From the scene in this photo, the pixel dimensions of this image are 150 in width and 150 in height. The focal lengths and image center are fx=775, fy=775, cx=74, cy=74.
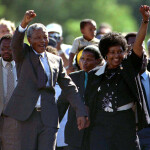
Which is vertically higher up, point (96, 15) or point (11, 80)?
point (96, 15)

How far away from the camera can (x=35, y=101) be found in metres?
9.88

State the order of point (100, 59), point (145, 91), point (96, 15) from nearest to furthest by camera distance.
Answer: point (145, 91) → point (100, 59) → point (96, 15)

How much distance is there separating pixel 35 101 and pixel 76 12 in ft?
153

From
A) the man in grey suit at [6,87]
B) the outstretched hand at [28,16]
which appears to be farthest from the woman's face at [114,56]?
the man in grey suit at [6,87]

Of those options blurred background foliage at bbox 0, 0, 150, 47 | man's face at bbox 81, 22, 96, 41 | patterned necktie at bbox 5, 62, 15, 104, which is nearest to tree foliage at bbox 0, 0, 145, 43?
blurred background foliage at bbox 0, 0, 150, 47

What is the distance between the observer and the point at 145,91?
1088cm

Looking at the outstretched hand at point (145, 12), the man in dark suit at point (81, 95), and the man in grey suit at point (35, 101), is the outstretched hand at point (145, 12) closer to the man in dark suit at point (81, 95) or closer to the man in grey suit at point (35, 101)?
the man in grey suit at point (35, 101)

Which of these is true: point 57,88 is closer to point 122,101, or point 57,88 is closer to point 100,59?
point 100,59

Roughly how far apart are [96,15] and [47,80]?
46238 millimetres

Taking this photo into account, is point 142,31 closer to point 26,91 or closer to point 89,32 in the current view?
point 26,91

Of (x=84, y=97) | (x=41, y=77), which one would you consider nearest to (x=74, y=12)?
(x=84, y=97)

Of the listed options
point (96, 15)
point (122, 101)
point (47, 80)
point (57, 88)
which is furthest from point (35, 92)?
point (96, 15)

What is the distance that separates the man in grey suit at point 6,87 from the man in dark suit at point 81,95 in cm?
78

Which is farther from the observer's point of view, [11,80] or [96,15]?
[96,15]
